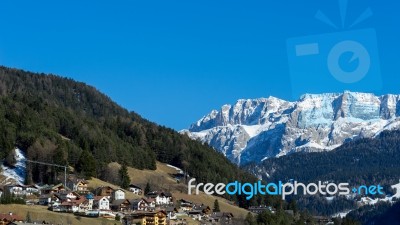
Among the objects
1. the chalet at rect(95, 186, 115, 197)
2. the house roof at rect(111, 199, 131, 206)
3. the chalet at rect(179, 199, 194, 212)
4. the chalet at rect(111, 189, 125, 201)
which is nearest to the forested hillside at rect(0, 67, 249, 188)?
the chalet at rect(95, 186, 115, 197)

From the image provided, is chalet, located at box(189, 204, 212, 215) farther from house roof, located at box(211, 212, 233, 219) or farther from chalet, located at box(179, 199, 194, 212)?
house roof, located at box(211, 212, 233, 219)

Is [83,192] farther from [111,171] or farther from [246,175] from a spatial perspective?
[246,175]

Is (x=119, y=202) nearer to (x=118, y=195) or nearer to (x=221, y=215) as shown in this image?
(x=118, y=195)

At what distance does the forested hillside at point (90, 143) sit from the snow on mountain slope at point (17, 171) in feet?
3.04

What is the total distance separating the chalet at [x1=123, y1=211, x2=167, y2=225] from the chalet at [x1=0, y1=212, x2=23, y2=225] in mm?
13916

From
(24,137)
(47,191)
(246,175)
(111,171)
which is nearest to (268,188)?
(246,175)

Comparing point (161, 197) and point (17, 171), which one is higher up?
point (17, 171)

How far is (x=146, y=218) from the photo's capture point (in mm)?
87875

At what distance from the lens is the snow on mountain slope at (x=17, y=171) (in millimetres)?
102125

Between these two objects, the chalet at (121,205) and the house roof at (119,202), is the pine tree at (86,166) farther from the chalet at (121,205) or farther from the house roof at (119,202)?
the chalet at (121,205)

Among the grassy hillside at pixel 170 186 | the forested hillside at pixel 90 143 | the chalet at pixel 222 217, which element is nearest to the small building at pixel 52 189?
the forested hillside at pixel 90 143

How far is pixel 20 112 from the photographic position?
127m

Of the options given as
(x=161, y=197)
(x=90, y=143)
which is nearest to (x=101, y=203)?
(x=161, y=197)

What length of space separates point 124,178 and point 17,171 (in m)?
15.5
